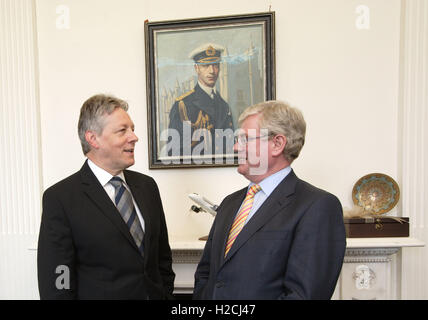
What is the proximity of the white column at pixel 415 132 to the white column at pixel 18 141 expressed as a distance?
3202mm

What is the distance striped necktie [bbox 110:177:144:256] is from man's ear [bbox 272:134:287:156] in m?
0.81

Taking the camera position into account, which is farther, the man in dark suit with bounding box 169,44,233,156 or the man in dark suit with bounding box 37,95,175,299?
the man in dark suit with bounding box 169,44,233,156

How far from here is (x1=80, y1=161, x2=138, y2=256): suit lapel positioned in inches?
70.5

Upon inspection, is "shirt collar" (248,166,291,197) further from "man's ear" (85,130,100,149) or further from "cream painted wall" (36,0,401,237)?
"cream painted wall" (36,0,401,237)

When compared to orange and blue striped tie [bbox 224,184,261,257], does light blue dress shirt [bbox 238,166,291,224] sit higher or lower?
higher

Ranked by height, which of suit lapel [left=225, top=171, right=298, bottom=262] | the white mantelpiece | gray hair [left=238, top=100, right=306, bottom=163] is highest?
gray hair [left=238, top=100, right=306, bottom=163]

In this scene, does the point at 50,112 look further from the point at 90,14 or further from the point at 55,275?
the point at 55,275

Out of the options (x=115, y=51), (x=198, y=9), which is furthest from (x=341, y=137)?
(x=115, y=51)

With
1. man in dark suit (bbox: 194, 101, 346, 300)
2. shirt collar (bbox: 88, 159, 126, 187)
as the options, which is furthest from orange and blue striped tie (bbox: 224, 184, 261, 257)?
shirt collar (bbox: 88, 159, 126, 187)

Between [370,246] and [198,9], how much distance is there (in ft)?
7.90

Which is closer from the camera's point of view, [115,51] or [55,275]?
[55,275]

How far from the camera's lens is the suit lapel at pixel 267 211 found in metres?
1.55

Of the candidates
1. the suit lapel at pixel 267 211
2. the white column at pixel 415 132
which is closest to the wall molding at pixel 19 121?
the suit lapel at pixel 267 211
